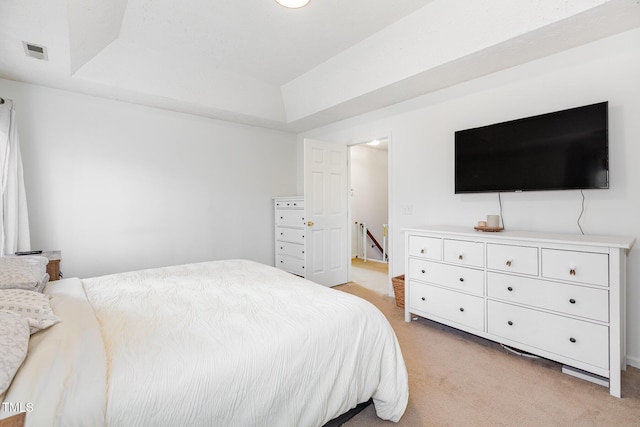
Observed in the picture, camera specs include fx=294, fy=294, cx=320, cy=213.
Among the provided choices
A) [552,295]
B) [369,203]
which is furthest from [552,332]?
[369,203]

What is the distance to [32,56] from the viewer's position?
2.35 meters

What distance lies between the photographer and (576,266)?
6.13ft

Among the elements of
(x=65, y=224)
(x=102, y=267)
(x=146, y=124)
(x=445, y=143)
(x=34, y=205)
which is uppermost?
(x=146, y=124)

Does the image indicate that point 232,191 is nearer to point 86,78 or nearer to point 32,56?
point 86,78

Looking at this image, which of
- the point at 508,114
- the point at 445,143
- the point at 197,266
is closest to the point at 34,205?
the point at 197,266

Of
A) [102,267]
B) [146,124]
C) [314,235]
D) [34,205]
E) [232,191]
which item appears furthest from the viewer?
[232,191]

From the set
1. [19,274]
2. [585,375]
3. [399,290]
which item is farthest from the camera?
[399,290]

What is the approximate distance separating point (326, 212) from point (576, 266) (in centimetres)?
263

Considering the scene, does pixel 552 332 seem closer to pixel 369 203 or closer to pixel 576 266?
pixel 576 266

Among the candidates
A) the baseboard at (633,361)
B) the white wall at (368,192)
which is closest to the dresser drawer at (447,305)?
the baseboard at (633,361)

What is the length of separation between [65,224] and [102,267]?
572 millimetres

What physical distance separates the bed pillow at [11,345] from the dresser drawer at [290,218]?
9.39ft

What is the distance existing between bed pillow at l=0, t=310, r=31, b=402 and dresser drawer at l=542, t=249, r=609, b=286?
2662mm

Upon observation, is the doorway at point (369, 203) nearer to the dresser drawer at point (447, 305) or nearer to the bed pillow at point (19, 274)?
the dresser drawer at point (447, 305)
